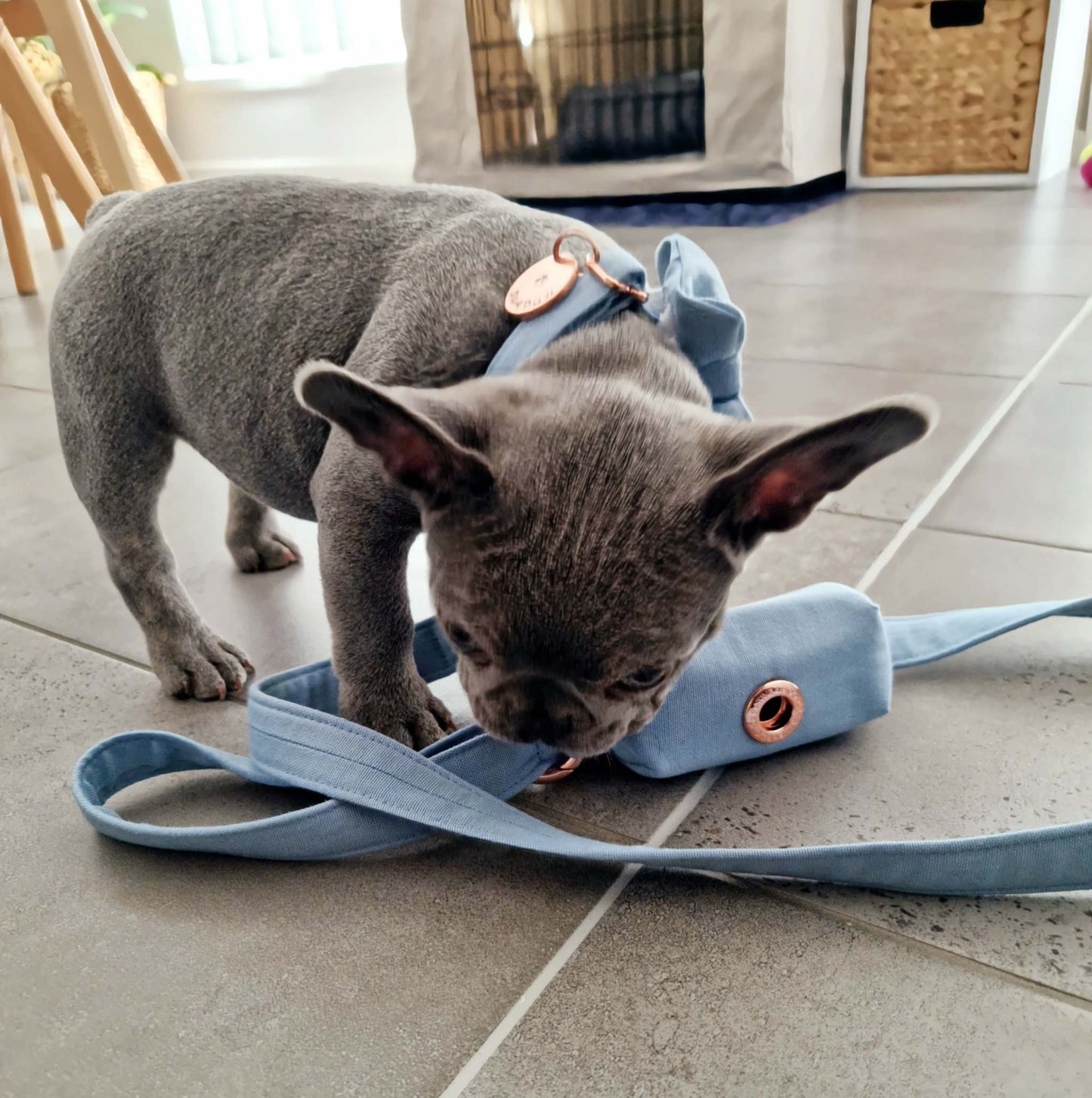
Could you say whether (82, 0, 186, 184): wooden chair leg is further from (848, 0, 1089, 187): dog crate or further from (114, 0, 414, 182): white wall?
(848, 0, 1089, 187): dog crate

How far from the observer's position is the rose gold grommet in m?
1.20

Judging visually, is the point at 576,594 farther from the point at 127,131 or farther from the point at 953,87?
the point at 953,87

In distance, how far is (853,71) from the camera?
511cm

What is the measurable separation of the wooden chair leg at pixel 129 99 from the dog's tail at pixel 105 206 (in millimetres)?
2954

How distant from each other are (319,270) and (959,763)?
98 cm

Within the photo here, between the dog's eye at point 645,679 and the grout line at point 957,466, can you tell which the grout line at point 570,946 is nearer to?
the dog's eye at point 645,679

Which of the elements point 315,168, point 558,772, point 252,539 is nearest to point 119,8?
point 315,168

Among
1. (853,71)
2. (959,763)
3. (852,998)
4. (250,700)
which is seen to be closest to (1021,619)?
(959,763)

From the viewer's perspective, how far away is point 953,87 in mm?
4973

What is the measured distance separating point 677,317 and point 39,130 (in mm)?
3594

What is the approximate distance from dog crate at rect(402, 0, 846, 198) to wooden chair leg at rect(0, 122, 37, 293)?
1.99m

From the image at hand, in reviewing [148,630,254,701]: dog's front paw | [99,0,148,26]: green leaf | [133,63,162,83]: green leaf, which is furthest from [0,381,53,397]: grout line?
[133,63,162,83]: green leaf

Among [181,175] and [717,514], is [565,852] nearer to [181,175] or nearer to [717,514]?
[717,514]

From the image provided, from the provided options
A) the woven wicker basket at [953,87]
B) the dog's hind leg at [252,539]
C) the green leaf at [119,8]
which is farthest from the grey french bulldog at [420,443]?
the green leaf at [119,8]
